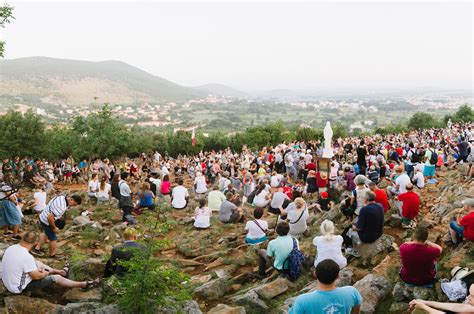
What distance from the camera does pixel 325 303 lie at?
136 inches

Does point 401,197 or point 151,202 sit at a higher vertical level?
point 401,197

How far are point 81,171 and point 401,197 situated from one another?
22506 millimetres

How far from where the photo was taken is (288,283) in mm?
6645

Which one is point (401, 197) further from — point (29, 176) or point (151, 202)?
point (29, 176)

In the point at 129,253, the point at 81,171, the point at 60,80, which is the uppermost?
the point at 60,80

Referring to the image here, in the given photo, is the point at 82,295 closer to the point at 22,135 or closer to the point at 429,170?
the point at 429,170

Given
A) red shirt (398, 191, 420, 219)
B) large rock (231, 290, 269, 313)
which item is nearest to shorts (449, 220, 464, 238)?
red shirt (398, 191, 420, 219)

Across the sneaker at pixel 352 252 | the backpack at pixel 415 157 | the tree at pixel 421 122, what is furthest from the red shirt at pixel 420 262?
the tree at pixel 421 122

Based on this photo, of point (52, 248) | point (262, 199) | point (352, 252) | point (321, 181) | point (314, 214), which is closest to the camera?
point (352, 252)

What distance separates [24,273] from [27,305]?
53cm

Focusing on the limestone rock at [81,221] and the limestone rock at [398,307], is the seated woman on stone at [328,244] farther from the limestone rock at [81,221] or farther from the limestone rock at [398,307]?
the limestone rock at [81,221]

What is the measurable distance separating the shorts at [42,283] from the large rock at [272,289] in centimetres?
358

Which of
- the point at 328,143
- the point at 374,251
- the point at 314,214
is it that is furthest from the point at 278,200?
the point at 374,251

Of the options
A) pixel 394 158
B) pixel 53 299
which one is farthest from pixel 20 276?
pixel 394 158
